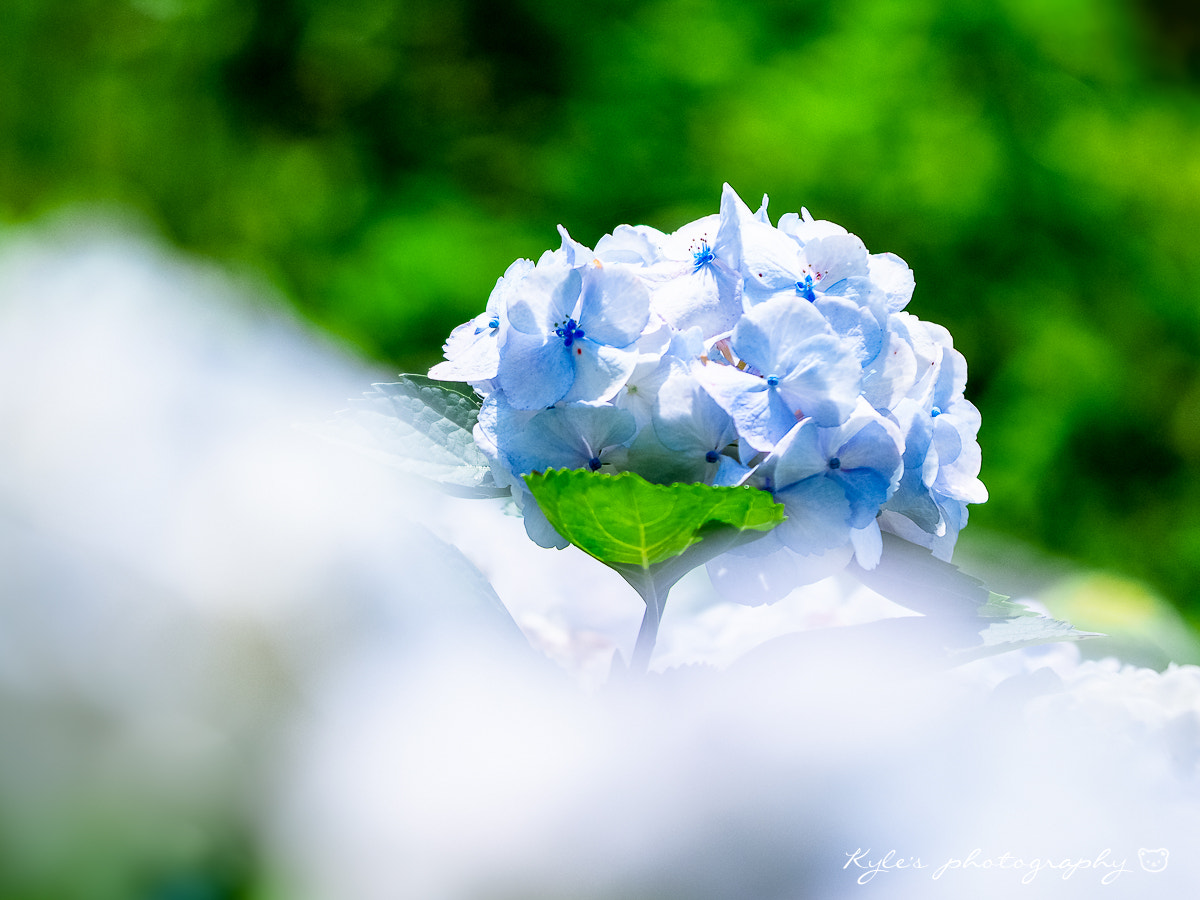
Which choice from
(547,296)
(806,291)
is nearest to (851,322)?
(806,291)

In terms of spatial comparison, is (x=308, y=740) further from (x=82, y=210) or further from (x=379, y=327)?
(x=82, y=210)

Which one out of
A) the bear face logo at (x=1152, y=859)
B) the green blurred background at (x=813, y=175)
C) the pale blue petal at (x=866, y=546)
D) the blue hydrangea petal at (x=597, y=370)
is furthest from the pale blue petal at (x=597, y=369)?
the green blurred background at (x=813, y=175)

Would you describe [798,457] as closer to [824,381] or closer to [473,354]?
[824,381]

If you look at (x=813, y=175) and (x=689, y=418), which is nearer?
(x=689, y=418)

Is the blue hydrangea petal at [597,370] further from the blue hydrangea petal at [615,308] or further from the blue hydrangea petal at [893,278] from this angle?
the blue hydrangea petal at [893,278]

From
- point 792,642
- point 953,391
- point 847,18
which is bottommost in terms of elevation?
point 792,642

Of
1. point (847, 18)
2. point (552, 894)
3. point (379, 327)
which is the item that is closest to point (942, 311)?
point (847, 18)
